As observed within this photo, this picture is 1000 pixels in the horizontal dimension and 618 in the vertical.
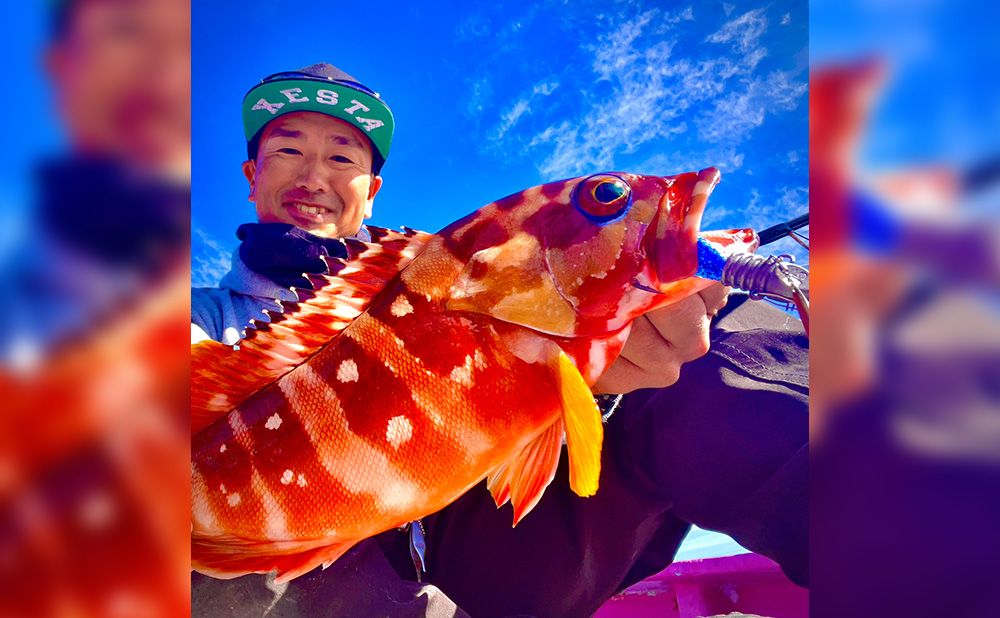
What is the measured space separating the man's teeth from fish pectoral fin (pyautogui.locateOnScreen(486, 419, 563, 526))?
63 centimetres

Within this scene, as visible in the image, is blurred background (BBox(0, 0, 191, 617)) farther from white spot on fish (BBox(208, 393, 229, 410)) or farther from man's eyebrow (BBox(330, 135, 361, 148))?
man's eyebrow (BBox(330, 135, 361, 148))

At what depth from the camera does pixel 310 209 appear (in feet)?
4.53

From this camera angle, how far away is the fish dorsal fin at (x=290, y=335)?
1.12 m

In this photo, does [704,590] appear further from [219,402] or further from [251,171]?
[251,171]

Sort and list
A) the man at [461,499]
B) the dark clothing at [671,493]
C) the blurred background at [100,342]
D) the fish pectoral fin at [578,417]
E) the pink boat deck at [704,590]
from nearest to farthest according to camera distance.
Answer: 1. the blurred background at [100,342]
2. the fish pectoral fin at [578,417]
3. the man at [461,499]
4. the dark clothing at [671,493]
5. the pink boat deck at [704,590]

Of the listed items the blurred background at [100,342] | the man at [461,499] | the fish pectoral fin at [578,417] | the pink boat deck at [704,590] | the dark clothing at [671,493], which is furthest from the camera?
the pink boat deck at [704,590]

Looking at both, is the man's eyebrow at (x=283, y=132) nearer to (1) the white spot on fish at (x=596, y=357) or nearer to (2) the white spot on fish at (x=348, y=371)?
(2) the white spot on fish at (x=348, y=371)

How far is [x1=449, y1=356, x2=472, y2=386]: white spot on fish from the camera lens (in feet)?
3.65

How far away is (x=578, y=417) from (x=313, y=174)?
0.73 metres

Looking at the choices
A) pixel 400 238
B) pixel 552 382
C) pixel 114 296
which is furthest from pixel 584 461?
pixel 114 296

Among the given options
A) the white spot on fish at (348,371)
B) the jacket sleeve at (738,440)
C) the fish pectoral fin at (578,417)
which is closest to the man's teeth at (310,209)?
the white spot on fish at (348,371)

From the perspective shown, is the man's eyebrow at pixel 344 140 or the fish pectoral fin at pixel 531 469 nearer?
the fish pectoral fin at pixel 531 469

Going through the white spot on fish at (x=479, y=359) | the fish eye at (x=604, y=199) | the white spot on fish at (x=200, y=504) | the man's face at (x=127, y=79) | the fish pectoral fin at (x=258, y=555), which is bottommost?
the fish pectoral fin at (x=258, y=555)

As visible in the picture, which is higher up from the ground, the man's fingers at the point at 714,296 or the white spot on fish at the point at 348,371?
the man's fingers at the point at 714,296
